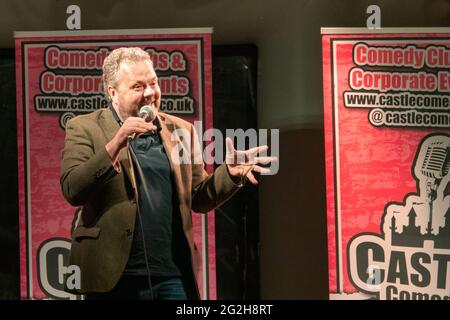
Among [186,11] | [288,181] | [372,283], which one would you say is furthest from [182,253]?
[186,11]

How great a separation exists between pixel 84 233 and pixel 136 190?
28 cm

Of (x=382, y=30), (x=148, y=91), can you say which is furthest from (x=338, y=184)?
(x=148, y=91)

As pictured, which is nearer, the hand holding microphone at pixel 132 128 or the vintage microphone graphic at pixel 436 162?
the hand holding microphone at pixel 132 128

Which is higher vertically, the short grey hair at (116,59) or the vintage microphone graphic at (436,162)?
the short grey hair at (116,59)

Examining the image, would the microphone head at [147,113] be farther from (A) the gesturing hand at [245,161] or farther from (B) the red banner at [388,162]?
(B) the red banner at [388,162]

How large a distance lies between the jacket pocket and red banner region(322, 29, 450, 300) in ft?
3.13

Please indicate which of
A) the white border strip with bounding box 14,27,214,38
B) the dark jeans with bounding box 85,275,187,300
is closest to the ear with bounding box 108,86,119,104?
the white border strip with bounding box 14,27,214,38

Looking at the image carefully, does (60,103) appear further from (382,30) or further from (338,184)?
(382,30)

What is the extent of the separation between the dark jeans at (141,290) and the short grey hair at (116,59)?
0.75 meters

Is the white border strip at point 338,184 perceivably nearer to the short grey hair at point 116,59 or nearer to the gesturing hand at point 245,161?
the gesturing hand at point 245,161

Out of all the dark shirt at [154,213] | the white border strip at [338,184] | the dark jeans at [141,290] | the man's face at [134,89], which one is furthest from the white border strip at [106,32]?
the dark jeans at [141,290]

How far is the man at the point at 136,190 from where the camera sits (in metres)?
3.25

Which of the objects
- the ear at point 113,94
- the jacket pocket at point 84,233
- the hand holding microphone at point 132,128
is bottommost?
the jacket pocket at point 84,233

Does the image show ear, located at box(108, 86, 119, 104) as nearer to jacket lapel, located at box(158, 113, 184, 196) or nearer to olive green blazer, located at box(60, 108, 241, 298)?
olive green blazer, located at box(60, 108, 241, 298)
